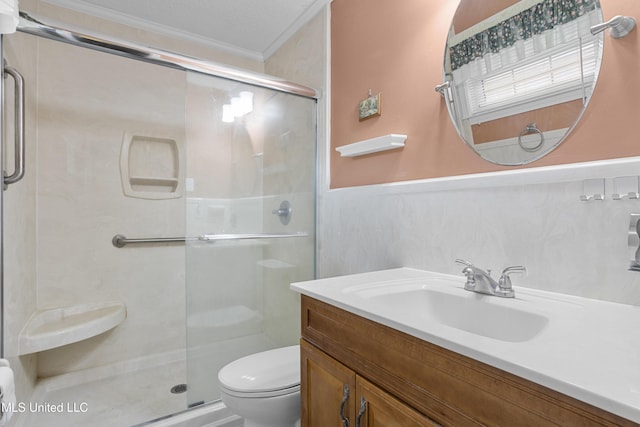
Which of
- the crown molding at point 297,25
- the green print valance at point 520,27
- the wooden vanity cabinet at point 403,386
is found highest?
the crown molding at point 297,25

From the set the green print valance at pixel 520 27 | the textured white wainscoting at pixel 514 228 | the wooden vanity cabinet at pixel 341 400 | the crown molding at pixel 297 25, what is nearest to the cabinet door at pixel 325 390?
the wooden vanity cabinet at pixel 341 400

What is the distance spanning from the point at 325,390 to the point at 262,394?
37cm

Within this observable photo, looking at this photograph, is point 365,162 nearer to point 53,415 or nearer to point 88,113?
point 88,113

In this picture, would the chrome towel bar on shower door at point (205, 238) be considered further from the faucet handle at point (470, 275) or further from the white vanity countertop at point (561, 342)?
the faucet handle at point (470, 275)

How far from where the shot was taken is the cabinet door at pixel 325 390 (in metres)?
0.91

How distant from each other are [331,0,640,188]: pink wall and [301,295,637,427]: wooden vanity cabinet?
716mm

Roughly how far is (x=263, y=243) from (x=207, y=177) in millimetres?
487

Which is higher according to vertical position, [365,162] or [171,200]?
[365,162]

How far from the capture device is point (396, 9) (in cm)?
152

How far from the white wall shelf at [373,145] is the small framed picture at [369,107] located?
0.44 ft

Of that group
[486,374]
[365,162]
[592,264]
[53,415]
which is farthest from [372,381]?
[53,415]

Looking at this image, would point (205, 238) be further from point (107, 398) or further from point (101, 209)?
point (107, 398)

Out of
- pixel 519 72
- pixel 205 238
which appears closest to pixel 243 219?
pixel 205 238

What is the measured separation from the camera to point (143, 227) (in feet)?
7.63
